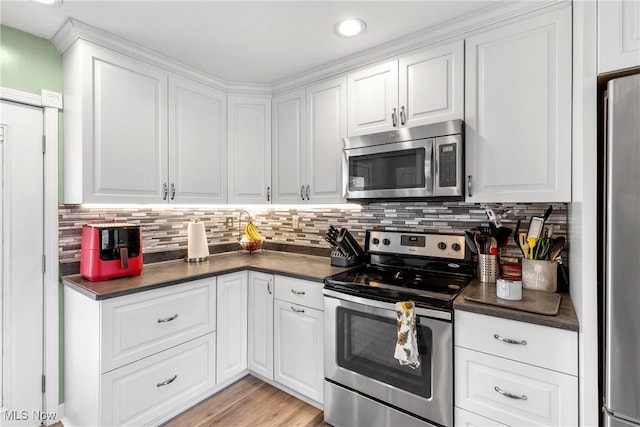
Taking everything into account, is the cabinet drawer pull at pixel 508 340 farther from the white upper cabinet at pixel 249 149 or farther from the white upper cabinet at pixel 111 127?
the white upper cabinet at pixel 111 127

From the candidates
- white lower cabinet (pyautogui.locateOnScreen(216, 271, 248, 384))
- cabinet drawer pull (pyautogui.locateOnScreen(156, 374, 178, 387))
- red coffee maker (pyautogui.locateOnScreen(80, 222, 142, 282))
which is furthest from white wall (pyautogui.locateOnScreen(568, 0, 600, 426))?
red coffee maker (pyautogui.locateOnScreen(80, 222, 142, 282))

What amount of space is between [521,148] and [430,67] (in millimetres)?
709

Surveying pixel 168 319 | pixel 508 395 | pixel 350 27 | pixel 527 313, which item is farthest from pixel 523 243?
pixel 168 319

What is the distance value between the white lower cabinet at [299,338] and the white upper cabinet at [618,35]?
64.4 inches

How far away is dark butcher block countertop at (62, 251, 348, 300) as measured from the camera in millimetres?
1731

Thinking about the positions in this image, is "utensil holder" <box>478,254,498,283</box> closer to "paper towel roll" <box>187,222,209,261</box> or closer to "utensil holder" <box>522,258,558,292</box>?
"utensil holder" <box>522,258,558,292</box>

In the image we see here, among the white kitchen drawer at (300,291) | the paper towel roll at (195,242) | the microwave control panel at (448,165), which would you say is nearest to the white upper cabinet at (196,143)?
the paper towel roll at (195,242)

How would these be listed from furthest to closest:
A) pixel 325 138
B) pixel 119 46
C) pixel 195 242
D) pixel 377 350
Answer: pixel 195 242, pixel 325 138, pixel 119 46, pixel 377 350

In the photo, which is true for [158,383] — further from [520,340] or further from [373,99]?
[373,99]

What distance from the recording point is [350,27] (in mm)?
1840

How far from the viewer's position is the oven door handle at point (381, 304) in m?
1.50

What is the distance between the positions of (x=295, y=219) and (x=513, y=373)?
6.57 ft

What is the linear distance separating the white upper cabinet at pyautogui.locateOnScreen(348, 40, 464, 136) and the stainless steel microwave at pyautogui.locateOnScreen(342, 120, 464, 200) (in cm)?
11

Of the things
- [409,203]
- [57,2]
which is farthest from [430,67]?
[57,2]
